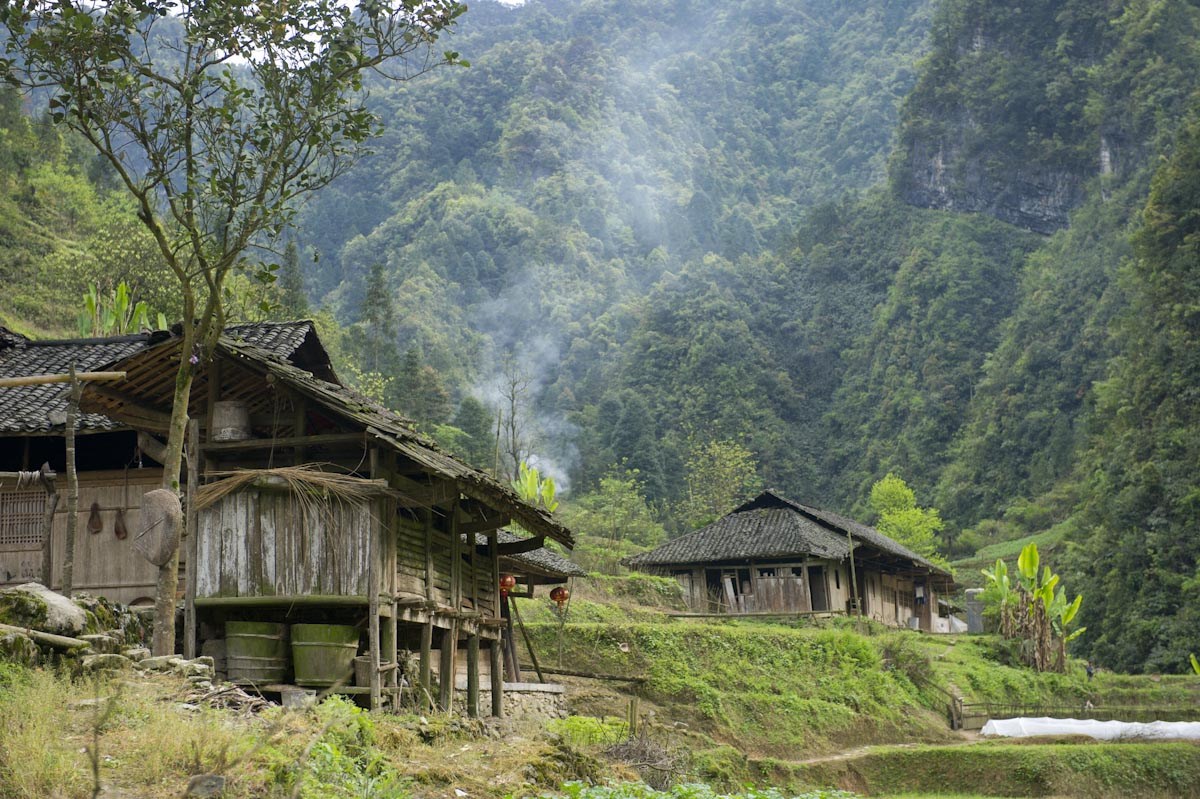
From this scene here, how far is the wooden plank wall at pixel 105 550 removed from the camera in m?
16.2

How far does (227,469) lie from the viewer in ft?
48.7

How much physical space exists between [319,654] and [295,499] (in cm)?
183

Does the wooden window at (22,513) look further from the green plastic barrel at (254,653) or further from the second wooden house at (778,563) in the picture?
the second wooden house at (778,563)

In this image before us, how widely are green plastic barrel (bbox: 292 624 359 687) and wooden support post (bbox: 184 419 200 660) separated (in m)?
1.16

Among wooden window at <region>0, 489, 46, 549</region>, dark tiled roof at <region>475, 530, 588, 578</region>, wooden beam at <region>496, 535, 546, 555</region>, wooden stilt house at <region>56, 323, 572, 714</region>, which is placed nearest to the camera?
wooden stilt house at <region>56, 323, 572, 714</region>

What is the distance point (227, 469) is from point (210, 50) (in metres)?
5.02

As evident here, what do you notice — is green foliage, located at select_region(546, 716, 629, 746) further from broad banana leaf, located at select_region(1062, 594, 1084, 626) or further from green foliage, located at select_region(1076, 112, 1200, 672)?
green foliage, located at select_region(1076, 112, 1200, 672)

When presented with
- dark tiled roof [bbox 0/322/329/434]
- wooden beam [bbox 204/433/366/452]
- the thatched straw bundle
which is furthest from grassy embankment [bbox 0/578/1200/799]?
dark tiled roof [bbox 0/322/329/434]

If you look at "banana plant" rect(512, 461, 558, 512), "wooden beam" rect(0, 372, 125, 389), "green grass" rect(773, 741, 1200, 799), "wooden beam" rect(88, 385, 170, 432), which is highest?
"banana plant" rect(512, 461, 558, 512)

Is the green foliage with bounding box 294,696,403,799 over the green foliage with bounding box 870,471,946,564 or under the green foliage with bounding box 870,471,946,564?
under

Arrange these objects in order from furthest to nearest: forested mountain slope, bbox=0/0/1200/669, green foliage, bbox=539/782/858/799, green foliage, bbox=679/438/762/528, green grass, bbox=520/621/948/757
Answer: green foliage, bbox=679/438/762/528 < forested mountain slope, bbox=0/0/1200/669 < green grass, bbox=520/621/948/757 < green foliage, bbox=539/782/858/799

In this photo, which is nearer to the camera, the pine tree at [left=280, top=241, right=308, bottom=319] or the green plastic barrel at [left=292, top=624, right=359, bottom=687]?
the green plastic barrel at [left=292, top=624, right=359, bottom=687]

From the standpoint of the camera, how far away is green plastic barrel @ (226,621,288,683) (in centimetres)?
1371

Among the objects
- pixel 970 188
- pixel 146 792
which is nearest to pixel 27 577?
pixel 146 792
